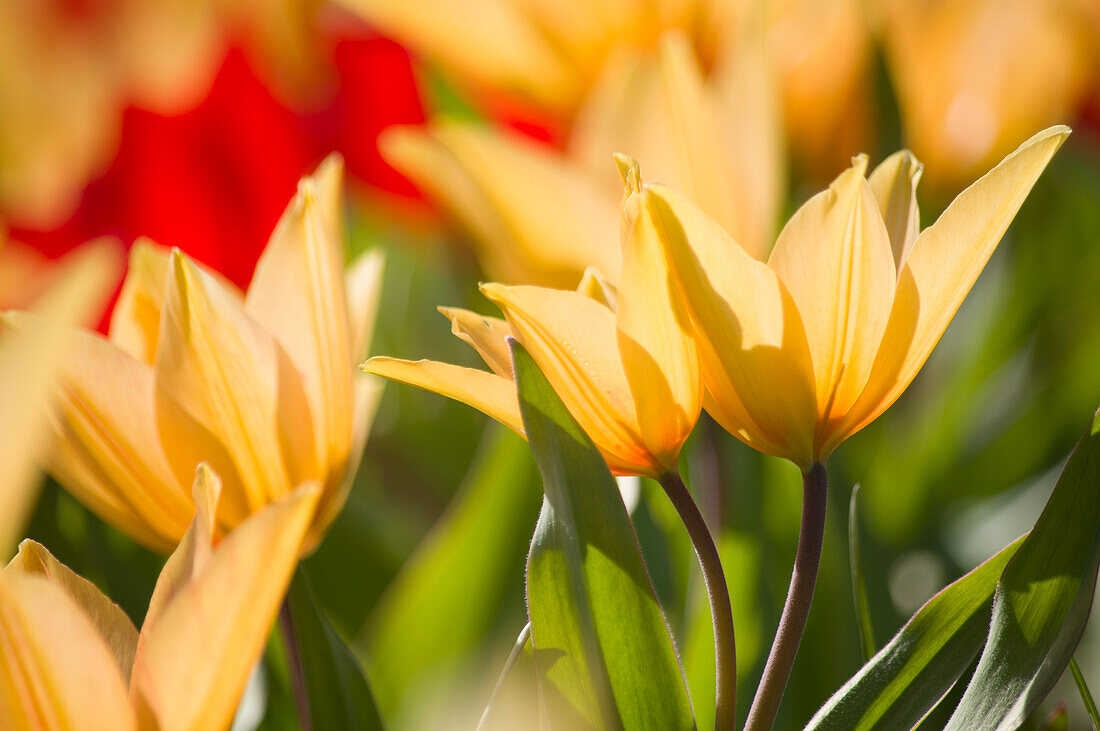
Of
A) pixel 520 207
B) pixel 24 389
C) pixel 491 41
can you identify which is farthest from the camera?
pixel 491 41

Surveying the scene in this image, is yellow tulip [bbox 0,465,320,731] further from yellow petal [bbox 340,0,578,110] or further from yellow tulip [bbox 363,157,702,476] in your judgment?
Answer: yellow petal [bbox 340,0,578,110]

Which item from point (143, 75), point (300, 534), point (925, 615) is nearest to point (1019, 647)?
point (925, 615)

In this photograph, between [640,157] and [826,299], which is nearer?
[826,299]

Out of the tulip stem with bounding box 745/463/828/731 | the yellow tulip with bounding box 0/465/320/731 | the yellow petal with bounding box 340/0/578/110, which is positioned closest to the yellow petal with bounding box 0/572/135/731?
the yellow tulip with bounding box 0/465/320/731

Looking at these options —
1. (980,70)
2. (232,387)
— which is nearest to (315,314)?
(232,387)

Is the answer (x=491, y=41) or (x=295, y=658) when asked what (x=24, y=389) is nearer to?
(x=295, y=658)

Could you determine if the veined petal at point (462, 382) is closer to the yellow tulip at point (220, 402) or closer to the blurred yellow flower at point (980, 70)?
the yellow tulip at point (220, 402)

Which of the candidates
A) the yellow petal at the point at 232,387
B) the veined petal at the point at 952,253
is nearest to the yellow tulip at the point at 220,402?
the yellow petal at the point at 232,387
